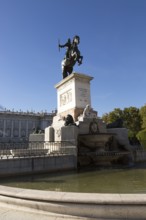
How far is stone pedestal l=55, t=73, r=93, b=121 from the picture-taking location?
18484mm

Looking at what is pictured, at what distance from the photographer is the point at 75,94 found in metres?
18.6

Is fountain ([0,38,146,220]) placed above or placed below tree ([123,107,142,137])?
below

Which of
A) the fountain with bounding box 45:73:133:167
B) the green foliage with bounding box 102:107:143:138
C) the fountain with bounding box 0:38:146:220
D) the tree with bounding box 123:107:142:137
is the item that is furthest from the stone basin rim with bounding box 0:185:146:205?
the tree with bounding box 123:107:142:137

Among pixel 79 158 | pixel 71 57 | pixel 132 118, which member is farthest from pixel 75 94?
pixel 132 118

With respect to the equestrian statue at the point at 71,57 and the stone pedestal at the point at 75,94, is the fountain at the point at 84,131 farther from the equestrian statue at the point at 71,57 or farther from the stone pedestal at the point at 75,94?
the equestrian statue at the point at 71,57

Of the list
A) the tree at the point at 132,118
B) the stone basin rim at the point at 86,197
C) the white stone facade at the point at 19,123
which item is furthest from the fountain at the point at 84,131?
the white stone facade at the point at 19,123

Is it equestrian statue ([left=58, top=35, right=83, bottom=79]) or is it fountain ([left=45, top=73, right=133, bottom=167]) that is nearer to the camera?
fountain ([left=45, top=73, right=133, bottom=167])

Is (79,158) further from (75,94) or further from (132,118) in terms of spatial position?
(132,118)

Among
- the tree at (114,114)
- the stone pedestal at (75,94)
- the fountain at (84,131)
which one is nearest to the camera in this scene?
the fountain at (84,131)

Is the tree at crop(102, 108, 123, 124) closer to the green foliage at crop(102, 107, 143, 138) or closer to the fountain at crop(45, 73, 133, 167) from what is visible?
the green foliage at crop(102, 107, 143, 138)

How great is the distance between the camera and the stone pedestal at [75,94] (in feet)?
60.6

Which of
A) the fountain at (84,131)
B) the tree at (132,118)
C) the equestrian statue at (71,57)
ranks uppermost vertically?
Answer: the equestrian statue at (71,57)

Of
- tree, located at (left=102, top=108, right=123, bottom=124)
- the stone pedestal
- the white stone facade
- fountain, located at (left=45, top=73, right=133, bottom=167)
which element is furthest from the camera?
the white stone facade

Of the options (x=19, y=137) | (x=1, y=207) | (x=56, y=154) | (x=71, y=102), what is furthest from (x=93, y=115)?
(x=19, y=137)
